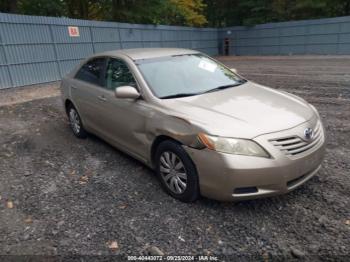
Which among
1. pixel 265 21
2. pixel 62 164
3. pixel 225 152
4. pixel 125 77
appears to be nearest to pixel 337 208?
pixel 225 152

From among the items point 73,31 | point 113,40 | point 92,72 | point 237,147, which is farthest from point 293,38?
point 237,147

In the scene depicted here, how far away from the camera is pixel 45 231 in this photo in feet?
9.52

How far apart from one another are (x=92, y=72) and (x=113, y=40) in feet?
39.1

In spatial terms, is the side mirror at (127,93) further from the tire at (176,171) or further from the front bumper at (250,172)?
the front bumper at (250,172)

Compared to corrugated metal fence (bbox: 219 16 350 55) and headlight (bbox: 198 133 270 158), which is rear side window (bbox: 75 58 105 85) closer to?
headlight (bbox: 198 133 270 158)

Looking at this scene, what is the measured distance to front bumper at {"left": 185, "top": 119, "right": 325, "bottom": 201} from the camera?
2.67 meters

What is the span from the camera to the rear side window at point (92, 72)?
4621 mm

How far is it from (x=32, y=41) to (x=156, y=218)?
424 inches

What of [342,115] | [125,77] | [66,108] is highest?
[125,77]

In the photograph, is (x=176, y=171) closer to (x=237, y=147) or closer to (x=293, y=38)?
(x=237, y=147)

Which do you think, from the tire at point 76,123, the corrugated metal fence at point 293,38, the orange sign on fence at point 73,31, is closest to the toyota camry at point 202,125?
the tire at point 76,123

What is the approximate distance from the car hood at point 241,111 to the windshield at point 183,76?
188mm

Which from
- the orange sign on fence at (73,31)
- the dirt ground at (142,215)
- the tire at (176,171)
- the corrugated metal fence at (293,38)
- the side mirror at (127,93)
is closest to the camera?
the dirt ground at (142,215)

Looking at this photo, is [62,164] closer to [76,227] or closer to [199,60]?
[76,227]
